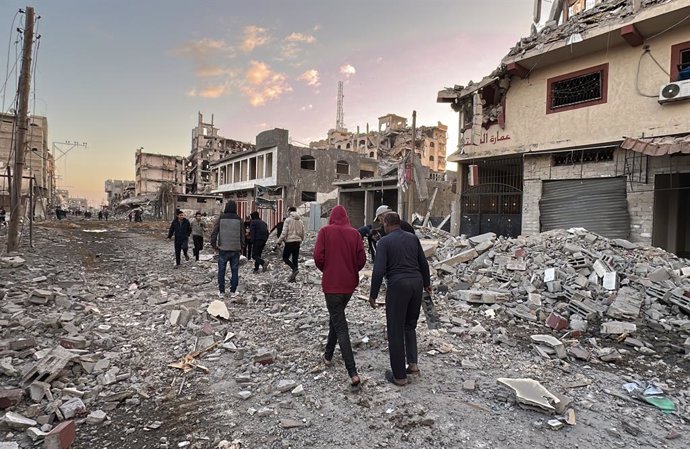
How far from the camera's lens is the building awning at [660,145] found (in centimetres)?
943

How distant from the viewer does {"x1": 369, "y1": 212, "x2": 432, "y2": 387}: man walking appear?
12.5 ft

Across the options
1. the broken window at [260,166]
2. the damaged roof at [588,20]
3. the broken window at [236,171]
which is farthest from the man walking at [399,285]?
the broken window at [236,171]

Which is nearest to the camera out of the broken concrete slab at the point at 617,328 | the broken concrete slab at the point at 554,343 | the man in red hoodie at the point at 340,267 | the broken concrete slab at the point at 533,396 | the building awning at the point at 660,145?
the broken concrete slab at the point at 533,396

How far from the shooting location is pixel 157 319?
5961 mm

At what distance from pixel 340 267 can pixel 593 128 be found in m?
11.9

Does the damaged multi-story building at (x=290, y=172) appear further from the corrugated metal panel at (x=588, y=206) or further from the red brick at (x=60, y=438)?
the red brick at (x=60, y=438)

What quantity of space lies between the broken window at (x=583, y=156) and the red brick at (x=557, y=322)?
823 cm

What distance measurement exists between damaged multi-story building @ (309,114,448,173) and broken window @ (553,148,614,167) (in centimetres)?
3619

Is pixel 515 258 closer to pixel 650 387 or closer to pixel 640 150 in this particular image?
pixel 640 150

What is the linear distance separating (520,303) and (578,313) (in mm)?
966

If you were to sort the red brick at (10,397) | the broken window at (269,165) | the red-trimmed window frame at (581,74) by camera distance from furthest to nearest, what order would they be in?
1. the broken window at (269,165)
2. the red-trimmed window frame at (581,74)
3. the red brick at (10,397)

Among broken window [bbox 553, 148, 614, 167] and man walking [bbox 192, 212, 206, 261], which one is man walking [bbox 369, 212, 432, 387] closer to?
man walking [bbox 192, 212, 206, 261]

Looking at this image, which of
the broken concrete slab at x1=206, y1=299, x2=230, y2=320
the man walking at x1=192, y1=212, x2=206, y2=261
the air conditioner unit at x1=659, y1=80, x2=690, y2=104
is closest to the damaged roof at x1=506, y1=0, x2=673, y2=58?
the air conditioner unit at x1=659, y1=80, x2=690, y2=104

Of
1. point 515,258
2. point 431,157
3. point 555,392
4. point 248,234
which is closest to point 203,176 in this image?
point 431,157
